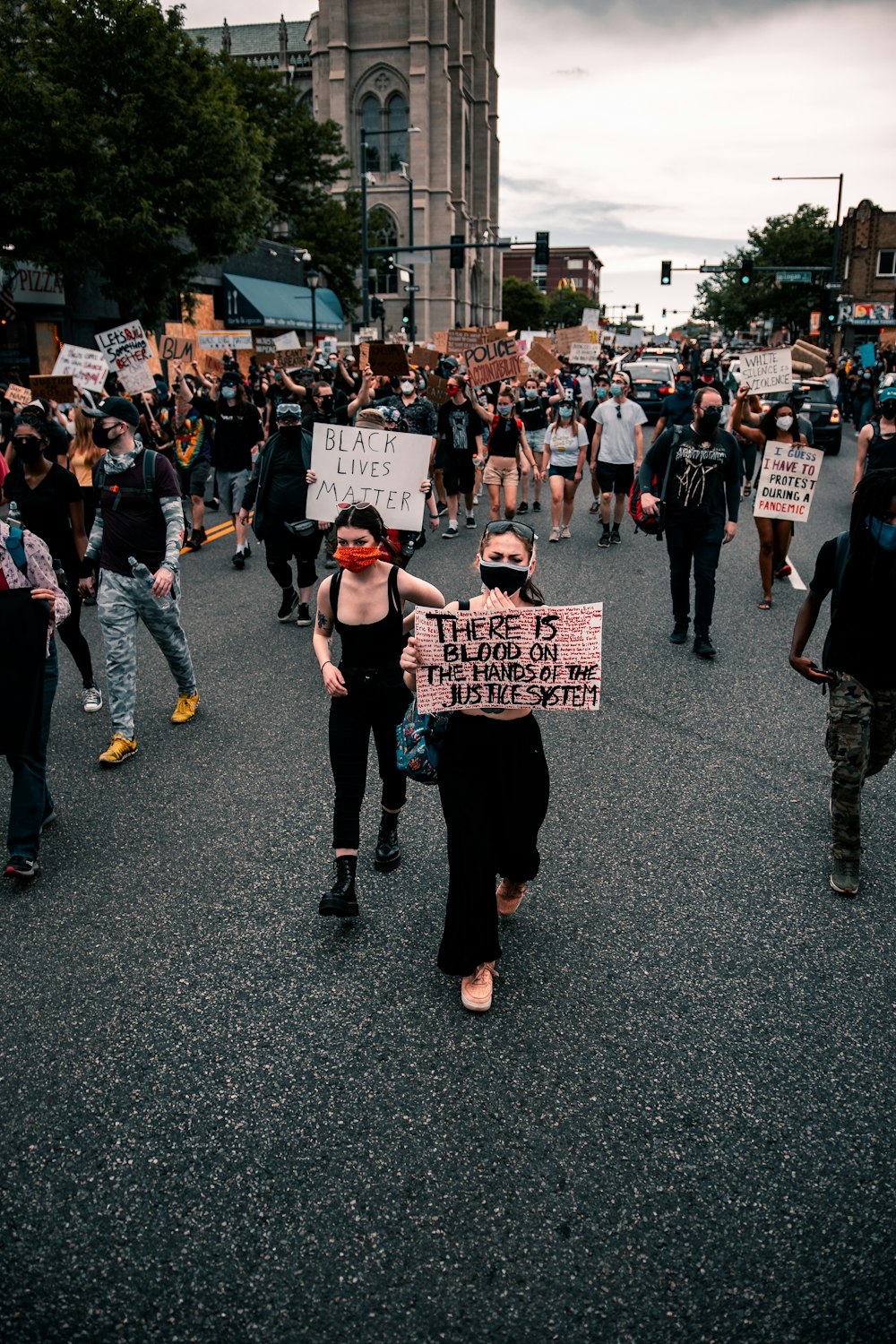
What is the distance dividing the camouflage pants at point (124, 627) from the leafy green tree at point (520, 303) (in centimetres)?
11489

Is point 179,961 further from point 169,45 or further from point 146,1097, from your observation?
point 169,45

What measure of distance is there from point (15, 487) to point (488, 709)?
4.22 m

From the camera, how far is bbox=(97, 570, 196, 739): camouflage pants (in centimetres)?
618

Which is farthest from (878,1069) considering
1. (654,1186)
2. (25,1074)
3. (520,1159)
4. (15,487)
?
(15,487)

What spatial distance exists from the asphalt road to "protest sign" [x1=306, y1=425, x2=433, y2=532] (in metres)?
2.29

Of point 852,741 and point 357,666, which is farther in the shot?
point 852,741

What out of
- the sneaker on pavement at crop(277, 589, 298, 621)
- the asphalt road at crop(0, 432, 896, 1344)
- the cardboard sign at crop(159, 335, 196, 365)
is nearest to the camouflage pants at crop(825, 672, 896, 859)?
the asphalt road at crop(0, 432, 896, 1344)

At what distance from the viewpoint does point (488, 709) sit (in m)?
3.73

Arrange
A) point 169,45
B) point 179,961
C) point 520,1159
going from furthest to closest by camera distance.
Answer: point 169,45
point 179,961
point 520,1159

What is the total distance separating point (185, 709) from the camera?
22.6 ft

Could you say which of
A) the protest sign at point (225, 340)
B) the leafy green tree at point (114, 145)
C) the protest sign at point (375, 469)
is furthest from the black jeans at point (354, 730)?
the protest sign at point (225, 340)

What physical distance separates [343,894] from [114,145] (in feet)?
76.4

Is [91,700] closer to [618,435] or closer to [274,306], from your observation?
[618,435]

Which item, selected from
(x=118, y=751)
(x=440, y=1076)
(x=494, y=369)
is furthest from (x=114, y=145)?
(x=440, y=1076)
